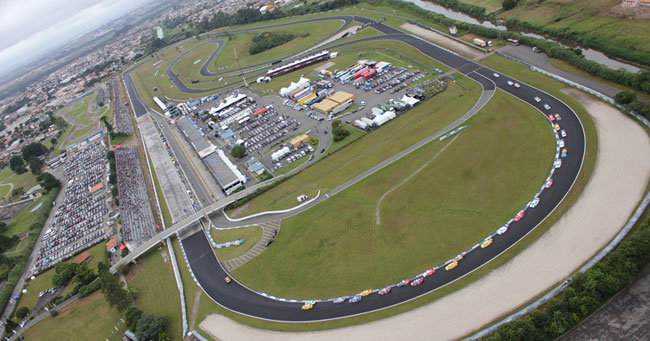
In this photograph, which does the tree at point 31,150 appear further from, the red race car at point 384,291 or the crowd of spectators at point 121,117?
the red race car at point 384,291

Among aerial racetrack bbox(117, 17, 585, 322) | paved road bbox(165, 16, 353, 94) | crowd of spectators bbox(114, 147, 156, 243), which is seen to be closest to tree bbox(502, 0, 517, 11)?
paved road bbox(165, 16, 353, 94)

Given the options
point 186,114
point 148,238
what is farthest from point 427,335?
point 186,114

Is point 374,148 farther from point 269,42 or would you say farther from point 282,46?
point 269,42

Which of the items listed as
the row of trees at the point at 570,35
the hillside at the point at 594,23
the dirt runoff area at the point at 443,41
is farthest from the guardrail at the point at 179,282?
the hillside at the point at 594,23

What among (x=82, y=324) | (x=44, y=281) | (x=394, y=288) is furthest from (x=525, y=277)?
(x=44, y=281)

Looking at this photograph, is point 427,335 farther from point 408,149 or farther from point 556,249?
point 408,149

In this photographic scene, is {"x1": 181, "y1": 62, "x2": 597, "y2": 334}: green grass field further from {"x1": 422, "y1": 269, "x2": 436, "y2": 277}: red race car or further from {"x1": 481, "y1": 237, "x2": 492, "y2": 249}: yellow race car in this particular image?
{"x1": 422, "y1": 269, "x2": 436, "y2": 277}: red race car
